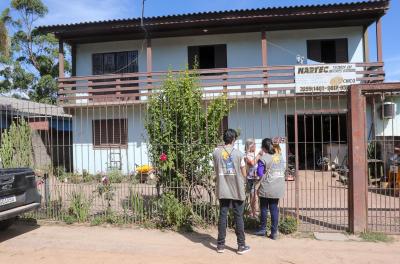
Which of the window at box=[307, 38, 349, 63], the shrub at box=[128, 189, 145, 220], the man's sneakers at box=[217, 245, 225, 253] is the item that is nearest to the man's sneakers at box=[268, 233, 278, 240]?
the man's sneakers at box=[217, 245, 225, 253]

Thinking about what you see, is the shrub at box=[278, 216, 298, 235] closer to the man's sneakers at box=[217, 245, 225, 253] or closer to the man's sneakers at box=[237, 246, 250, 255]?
the man's sneakers at box=[237, 246, 250, 255]

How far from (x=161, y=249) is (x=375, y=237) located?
3.22 m

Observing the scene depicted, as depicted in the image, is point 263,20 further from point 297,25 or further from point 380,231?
point 380,231

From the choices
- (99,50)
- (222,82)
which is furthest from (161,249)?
(99,50)

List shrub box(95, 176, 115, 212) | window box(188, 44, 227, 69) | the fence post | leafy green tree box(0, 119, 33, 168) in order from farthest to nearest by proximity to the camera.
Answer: window box(188, 44, 227, 69), leafy green tree box(0, 119, 33, 168), shrub box(95, 176, 115, 212), the fence post

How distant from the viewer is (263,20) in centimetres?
1537

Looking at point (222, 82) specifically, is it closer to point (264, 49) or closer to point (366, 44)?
point (264, 49)

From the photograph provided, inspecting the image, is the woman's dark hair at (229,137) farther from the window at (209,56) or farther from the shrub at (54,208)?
the window at (209,56)

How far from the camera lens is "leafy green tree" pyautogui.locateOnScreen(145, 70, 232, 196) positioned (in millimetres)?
7102

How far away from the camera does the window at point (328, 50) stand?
16188 mm

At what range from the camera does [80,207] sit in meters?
7.53

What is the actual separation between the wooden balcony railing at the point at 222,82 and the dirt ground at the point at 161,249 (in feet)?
26.5

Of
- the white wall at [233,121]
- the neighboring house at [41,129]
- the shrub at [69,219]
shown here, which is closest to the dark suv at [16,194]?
the shrub at [69,219]

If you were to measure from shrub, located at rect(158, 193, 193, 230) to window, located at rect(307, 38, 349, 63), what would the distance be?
11211 mm
